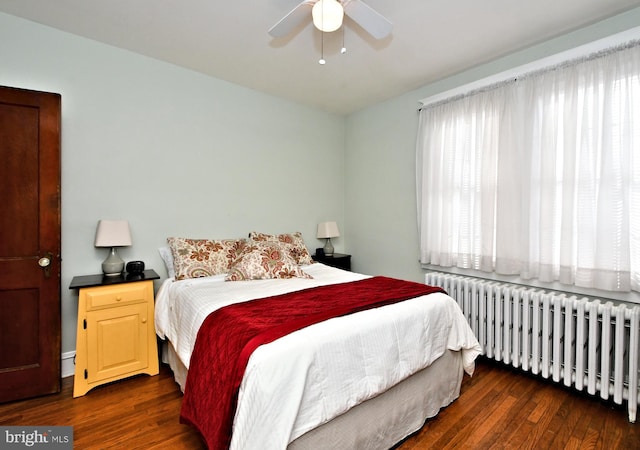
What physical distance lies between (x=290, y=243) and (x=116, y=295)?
Result: 5.41 feet

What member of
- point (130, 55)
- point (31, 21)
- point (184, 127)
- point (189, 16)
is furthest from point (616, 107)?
point (31, 21)

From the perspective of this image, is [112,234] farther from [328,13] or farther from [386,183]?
[386,183]

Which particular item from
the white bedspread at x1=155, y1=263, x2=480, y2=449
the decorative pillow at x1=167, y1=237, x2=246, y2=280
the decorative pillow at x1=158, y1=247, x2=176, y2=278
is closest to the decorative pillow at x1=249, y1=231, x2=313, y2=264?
the decorative pillow at x1=167, y1=237, x2=246, y2=280

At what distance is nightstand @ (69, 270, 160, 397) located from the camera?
2.21m

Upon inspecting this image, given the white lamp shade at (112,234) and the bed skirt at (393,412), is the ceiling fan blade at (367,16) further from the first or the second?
the white lamp shade at (112,234)

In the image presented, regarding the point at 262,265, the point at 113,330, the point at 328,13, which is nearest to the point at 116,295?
the point at 113,330

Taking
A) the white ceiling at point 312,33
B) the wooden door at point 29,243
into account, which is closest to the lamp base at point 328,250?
the white ceiling at point 312,33

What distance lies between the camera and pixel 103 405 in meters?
2.09

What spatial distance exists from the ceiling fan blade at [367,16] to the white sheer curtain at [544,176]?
137cm

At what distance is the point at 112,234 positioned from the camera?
8.04ft

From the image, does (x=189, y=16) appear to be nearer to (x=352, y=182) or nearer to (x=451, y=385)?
(x=352, y=182)

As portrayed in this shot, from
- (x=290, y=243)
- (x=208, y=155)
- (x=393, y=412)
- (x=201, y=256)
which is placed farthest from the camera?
(x=290, y=243)

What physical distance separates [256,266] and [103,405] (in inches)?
54.8

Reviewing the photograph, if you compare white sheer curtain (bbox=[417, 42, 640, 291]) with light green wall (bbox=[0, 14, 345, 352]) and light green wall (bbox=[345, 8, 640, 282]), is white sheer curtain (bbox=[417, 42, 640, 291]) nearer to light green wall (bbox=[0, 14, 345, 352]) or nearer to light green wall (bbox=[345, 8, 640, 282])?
light green wall (bbox=[345, 8, 640, 282])
